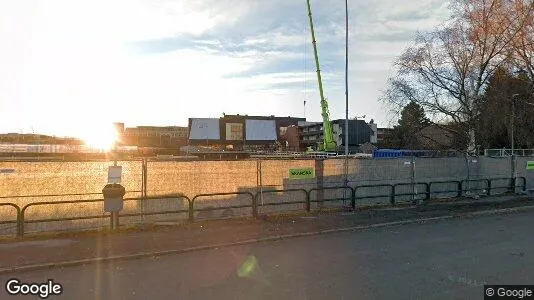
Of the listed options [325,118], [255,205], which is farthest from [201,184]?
[325,118]

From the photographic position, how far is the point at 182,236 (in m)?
10.6

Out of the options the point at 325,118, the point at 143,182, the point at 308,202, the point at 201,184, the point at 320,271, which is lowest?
the point at 320,271

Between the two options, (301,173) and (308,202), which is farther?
(301,173)

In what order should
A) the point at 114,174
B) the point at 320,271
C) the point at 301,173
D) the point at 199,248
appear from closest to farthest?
the point at 320,271 < the point at 199,248 < the point at 114,174 < the point at 301,173

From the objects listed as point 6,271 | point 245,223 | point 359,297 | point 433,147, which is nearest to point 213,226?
point 245,223

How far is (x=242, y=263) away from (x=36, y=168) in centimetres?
570

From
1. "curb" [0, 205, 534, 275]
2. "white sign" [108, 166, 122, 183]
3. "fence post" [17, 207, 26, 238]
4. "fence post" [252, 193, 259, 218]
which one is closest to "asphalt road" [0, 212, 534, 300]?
"curb" [0, 205, 534, 275]

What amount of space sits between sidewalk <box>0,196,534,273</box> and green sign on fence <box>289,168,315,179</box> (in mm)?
1390

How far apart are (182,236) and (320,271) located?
13.1ft

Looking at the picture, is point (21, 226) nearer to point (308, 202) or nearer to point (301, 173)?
point (308, 202)

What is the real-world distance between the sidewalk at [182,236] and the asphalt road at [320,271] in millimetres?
543

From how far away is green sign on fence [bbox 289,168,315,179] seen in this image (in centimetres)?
1452

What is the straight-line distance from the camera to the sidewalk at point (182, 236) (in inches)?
342

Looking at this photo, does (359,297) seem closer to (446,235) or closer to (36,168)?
(446,235)
